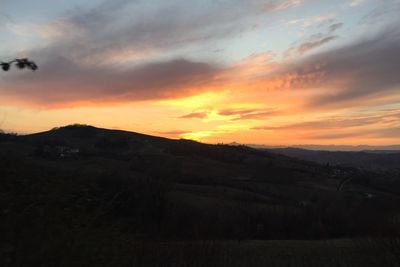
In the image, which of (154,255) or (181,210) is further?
(181,210)

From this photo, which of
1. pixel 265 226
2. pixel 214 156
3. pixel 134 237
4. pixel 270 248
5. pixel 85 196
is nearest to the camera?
pixel 85 196

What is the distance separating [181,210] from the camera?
42.2 m

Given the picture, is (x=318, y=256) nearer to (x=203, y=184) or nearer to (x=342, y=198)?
(x=342, y=198)

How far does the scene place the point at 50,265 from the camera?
541 cm

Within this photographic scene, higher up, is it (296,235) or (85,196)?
(85,196)

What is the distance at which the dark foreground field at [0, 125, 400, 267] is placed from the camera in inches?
212

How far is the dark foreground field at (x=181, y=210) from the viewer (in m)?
5.39

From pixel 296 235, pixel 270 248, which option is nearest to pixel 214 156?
pixel 296 235

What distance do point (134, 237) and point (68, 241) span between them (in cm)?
156

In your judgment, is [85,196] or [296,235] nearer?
[85,196]

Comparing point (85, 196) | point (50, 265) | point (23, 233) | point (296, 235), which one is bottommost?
point (296, 235)

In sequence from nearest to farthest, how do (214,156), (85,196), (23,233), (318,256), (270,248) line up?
(23,233) < (85,196) < (318,256) < (270,248) < (214,156)

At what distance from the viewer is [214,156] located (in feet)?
382

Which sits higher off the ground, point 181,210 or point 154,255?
point 154,255
